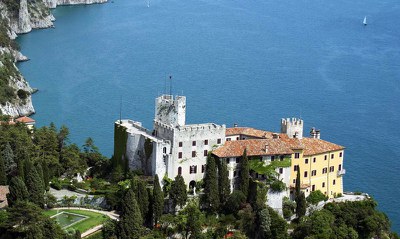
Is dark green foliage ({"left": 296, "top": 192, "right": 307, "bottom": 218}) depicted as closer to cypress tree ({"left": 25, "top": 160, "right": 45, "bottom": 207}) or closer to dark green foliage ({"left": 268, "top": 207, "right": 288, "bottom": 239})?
dark green foliage ({"left": 268, "top": 207, "right": 288, "bottom": 239})

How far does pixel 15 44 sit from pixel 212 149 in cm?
7699

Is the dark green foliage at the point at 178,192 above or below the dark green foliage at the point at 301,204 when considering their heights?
above

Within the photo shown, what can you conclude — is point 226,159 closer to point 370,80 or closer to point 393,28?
point 370,80

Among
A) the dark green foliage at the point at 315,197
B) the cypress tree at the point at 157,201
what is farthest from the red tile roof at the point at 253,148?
the cypress tree at the point at 157,201

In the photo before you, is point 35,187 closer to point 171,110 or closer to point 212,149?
point 171,110

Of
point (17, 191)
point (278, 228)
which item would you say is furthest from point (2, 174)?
point (278, 228)

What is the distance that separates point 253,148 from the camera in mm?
67062

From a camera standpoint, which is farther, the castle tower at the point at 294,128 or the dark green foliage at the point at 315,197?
the castle tower at the point at 294,128

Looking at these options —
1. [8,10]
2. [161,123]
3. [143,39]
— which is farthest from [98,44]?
[161,123]

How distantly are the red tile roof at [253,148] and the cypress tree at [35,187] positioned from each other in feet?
44.8

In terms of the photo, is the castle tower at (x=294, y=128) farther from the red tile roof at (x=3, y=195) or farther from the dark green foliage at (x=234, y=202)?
the red tile roof at (x=3, y=195)

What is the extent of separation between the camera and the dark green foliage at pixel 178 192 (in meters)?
63.4

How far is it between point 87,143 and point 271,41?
251 ft

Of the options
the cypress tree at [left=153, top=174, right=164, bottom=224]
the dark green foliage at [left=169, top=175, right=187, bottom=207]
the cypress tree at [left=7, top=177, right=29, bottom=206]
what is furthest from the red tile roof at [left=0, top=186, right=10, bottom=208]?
the dark green foliage at [left=169, top=175, right=187, bottom=207]
